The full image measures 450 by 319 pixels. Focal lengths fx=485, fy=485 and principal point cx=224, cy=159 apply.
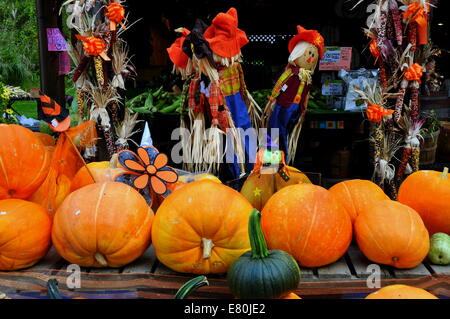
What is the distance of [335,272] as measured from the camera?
2.33m

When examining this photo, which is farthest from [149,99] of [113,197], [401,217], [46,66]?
[401,217]

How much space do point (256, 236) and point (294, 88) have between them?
256 cm

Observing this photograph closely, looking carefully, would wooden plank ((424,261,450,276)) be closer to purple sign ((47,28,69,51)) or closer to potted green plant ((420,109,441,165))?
potted green plant ((420,109,441,165))

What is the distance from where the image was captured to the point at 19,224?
92.7 inches

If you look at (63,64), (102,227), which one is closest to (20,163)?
(102,227)

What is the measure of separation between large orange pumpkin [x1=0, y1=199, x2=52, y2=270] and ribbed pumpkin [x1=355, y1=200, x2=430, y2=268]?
159cm

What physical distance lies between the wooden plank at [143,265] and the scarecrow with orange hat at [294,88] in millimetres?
2108

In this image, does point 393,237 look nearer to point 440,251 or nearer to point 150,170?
point 440,251

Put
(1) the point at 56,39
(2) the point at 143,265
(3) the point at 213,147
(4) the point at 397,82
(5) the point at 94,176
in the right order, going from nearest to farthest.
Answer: (2) the point at 143,265
(5) the point at 94,176
(4) the point at 397,82
(3) the point at 213,147
(1) the point at 56,39

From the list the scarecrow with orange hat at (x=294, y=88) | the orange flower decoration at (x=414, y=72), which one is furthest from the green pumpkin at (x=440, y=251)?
the scarecrow with orange hat at (x=294, y=88)

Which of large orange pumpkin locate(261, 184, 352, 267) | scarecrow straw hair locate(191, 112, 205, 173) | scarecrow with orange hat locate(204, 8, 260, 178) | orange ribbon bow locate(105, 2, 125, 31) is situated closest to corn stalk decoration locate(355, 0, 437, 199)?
scarecrow with orange hat locate(204, 8, 260, 178)

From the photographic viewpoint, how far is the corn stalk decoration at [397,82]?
3.58 meters

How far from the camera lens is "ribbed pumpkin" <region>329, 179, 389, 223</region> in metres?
2.63

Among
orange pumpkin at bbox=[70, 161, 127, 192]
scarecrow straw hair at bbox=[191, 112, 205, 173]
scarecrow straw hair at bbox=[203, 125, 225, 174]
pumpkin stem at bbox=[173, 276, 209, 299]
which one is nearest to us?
pumpkin stem at bbox=[173, 276, 209, 299]
